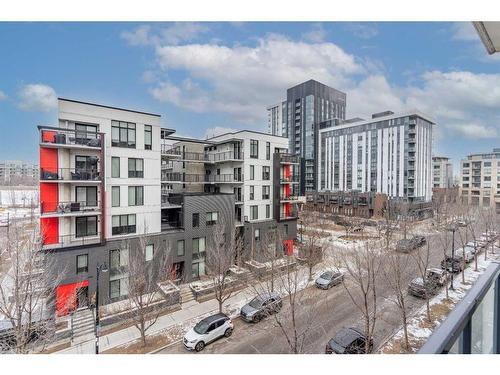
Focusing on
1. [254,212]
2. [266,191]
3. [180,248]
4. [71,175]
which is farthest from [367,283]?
[71,175]

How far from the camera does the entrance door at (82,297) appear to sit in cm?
1123

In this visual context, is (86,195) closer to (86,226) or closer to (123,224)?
(86,226)

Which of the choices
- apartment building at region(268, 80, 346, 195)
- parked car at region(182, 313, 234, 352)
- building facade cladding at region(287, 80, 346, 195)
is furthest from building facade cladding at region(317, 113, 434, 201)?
parked car at region(182, 313, 234, 352)

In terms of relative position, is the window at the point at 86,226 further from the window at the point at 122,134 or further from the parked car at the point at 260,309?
the parked car at the point at 260,309

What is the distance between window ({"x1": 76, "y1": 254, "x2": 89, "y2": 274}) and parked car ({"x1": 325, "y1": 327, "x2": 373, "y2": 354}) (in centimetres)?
980

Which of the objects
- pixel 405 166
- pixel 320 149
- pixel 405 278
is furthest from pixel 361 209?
pixel 405 278

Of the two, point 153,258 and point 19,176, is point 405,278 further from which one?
point 19,176

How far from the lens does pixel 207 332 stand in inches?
352

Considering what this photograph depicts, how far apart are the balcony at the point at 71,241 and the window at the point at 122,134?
14.2 feet

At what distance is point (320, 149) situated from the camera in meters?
49.0

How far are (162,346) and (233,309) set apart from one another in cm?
328

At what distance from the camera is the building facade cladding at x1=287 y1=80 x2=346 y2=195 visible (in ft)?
170

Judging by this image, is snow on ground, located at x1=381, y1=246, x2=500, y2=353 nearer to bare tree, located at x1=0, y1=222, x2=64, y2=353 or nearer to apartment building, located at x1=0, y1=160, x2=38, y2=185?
bare tree, located at x1=0, y1=222, x2=64, y2=353
